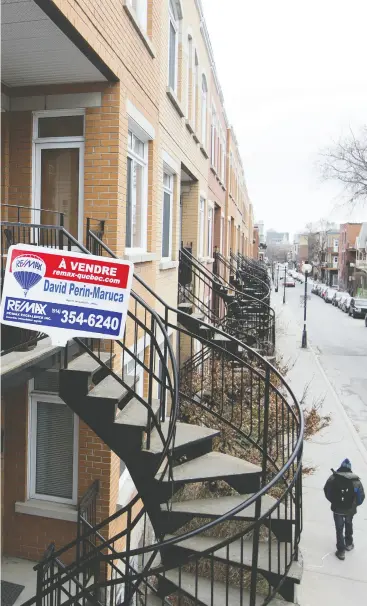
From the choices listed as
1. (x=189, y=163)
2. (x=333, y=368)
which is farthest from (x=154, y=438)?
(x=333, y=368)

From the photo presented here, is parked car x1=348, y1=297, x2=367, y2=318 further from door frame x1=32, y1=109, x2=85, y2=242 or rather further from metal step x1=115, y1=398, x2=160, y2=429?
metal step x1=115, y1=398, x2=160, y2=429

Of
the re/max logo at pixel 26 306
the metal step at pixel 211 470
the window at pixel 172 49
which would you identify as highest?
the window at pixel 172 49

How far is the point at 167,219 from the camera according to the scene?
1031 centimetres

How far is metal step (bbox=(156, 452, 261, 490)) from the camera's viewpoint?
468cm

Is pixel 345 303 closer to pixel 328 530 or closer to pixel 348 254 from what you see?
pixel 348 254

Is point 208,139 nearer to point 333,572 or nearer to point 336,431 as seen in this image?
point 336,431

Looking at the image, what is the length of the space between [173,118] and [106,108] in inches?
153

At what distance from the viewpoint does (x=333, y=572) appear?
7.68m

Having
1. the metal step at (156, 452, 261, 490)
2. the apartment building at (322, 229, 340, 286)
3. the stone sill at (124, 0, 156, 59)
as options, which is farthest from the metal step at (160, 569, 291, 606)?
the apartment building at (322, 229, 340, 286)

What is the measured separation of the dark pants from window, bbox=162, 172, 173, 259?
224 inches

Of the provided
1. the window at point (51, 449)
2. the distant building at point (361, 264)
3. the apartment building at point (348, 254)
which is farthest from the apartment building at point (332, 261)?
the window at point (51, 449)

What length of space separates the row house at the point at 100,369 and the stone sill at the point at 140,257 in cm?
4

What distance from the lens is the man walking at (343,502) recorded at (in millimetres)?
8125

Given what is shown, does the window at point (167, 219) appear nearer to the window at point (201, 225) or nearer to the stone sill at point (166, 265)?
the stone sill at point (166, 265)
